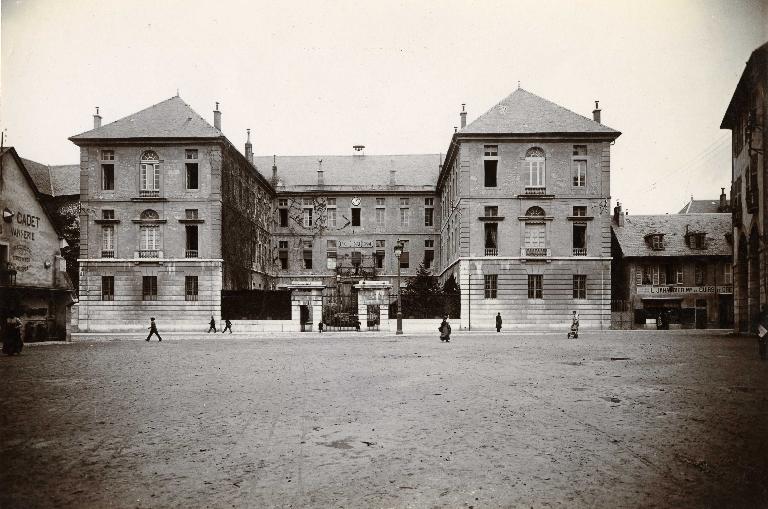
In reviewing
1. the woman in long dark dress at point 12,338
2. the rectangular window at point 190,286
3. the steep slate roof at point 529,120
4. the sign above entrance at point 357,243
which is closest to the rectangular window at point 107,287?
the rectangular window at point 190,286

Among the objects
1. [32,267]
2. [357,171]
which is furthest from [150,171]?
[357,171]

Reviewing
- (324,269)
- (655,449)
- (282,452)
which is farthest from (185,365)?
(324,269)

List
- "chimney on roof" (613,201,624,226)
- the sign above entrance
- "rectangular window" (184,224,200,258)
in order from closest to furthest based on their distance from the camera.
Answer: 1. "rectangular window" (184,224,200,258)
2. "chimney on roof" (613,201,624,226)
3. the sign above entrance

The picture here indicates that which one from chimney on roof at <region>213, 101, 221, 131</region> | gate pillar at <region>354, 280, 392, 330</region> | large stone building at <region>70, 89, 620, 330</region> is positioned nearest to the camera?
gate pillar at <region>354, 280, 392, 330</region>

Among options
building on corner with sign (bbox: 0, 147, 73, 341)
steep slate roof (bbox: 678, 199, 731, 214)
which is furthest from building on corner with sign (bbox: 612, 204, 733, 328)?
building on corner with sign (bbox: 0, 147, 73, 341)

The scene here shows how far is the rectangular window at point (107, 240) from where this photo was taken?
1469 inches

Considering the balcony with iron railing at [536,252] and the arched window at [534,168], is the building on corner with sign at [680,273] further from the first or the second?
the arched window at [534,168]

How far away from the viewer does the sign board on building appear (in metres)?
43.2

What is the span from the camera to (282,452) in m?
6.20

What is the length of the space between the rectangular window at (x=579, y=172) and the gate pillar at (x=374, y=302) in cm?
1450

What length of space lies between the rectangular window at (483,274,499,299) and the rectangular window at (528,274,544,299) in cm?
210

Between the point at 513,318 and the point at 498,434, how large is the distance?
30.0 m

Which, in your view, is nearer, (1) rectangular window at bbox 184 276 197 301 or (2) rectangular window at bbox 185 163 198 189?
(1) rectangular window at bbox 184 276 197 301

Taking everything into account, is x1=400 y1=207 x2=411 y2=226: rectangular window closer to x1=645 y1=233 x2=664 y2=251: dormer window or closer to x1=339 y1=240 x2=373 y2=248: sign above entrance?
x1=339 y1=240 x2=373 y2=248: sign above entrance
